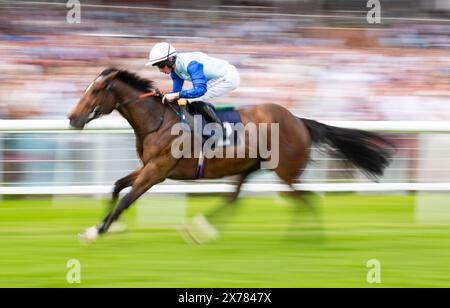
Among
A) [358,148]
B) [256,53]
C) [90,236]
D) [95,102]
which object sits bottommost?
[90,236]

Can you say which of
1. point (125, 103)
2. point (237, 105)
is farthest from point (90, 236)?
point (237, 105)

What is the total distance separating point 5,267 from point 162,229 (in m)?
1.46

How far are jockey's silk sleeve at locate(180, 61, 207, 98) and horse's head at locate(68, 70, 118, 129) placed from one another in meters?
0.47

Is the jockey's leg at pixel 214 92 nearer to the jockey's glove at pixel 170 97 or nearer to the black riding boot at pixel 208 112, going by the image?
the black riding boot at pixel 208 112

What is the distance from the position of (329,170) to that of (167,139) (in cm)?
208

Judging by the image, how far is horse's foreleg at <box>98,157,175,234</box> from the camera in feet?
15.2

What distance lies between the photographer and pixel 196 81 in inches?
191


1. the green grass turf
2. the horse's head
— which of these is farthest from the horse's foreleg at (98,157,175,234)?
the horse's head

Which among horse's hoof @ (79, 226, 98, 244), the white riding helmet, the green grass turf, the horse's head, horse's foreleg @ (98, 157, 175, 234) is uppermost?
the white riding helmet

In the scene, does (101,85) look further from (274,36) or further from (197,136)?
(274,36)

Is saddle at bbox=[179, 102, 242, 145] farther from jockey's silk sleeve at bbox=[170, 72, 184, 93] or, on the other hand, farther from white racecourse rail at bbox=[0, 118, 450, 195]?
white racecourse rail at bbox=[0, 118, 450, 195]

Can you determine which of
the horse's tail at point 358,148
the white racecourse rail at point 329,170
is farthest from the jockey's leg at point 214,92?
the white racecourse rail at point 329,170

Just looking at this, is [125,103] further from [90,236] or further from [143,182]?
[90,236]

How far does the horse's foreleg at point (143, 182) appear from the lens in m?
4.64
